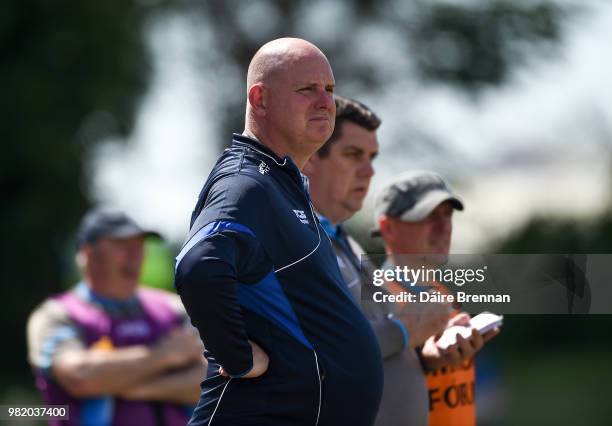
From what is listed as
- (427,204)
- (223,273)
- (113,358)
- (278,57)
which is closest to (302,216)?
(223,273)

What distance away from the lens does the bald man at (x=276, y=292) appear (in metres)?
2.85

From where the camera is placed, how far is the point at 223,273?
9.22 ft

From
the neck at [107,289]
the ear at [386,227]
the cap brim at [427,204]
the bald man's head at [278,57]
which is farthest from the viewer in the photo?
the neck at [107,289]

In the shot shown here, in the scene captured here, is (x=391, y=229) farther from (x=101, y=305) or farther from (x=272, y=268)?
(x=101, y=305)

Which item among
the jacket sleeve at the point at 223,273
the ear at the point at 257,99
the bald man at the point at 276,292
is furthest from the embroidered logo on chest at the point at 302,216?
the ear at the point at 257,99

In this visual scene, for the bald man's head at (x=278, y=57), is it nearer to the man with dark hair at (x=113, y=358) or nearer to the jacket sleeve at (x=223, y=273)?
the jacket sleeve at (x=223, y=273)

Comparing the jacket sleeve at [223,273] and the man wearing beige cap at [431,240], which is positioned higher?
the man wearing beige cap at [431,240]

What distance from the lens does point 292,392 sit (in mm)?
2928

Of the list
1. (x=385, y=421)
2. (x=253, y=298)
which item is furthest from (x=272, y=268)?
(x=385, y=421)

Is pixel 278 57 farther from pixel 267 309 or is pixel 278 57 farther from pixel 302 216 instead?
pixel 267 309

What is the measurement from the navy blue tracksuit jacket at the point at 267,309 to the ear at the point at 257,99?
0.19 meters

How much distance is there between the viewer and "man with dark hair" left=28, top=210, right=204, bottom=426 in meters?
5.43

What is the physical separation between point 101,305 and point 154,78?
41.8ft

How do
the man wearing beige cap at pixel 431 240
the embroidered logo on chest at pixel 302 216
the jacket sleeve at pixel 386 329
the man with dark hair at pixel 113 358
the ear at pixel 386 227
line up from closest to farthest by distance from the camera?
the embroidered logo on chest at pixel 302 216 → the jacket sleeve at pixel 386 329 → the man wearing beige cap at pixel 431 240 → the ear at pixel 386 227 → the man with dark hair at pixel 113 358
